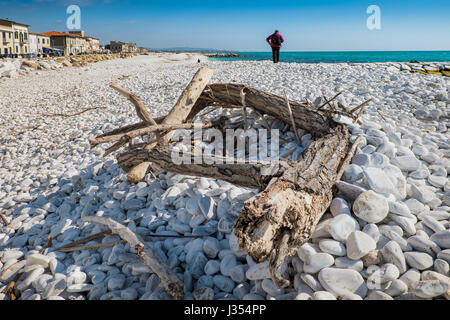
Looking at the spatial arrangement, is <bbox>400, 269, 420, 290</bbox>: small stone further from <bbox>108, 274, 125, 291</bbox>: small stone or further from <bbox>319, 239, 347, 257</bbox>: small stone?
<bbox>108, 274, 125, 291</bbox>: small stone

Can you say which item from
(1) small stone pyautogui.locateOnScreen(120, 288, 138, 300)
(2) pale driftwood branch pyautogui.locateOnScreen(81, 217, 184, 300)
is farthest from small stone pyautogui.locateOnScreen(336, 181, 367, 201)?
(1) small stone pyautogui.locateOnScreen(120, 288, 138, 300)

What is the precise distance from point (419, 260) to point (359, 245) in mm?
317

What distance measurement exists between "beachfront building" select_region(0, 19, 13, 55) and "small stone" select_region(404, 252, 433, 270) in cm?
4494

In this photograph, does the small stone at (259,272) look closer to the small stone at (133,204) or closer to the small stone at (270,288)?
the small stone at (270,288)

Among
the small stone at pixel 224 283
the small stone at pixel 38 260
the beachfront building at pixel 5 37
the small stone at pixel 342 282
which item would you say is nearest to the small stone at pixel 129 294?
the small stone at pixel 224 283

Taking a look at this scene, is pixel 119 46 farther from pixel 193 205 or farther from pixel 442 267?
pixel 442 267

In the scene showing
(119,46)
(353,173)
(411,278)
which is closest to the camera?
(411,278)

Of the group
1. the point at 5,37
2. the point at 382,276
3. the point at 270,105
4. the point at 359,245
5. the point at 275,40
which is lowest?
the point at 382,276

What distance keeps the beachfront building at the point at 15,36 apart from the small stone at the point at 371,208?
1791 inches

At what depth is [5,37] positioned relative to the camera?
116 feet

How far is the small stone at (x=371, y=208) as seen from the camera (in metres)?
1.81

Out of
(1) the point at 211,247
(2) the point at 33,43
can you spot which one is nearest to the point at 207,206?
(1) the point at 211,247
